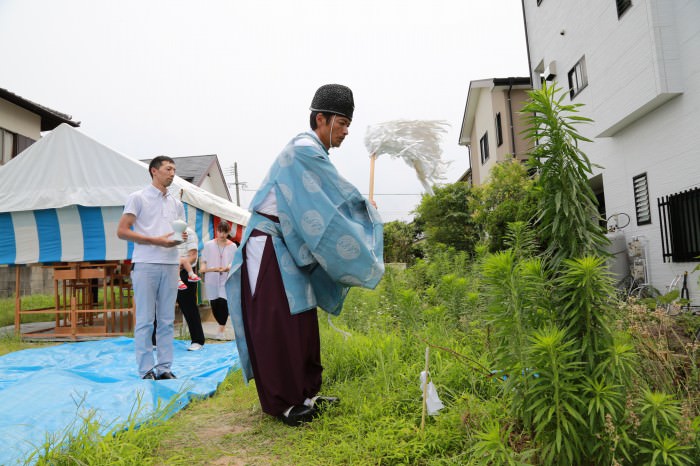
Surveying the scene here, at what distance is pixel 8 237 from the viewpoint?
263 inches

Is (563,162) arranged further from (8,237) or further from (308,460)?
(8,237)

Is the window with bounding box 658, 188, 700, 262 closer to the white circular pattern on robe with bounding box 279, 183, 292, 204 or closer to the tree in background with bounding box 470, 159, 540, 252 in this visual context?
the tree in background with bounding box 470, 159, 540, 252

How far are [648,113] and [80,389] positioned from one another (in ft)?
30.1

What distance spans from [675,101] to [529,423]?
7864 millimetres

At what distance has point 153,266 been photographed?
3852 millimetres

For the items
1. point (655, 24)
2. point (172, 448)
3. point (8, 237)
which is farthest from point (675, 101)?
point (8, 237)

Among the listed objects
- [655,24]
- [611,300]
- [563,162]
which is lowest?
[611,300]

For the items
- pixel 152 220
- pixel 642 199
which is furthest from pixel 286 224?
pixel 642 199

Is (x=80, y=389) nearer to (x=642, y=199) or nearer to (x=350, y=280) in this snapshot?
(x=350, y=280)

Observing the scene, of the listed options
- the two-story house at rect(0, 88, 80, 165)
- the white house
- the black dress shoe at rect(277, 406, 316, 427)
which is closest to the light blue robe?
the black dress shoe at rect(277, 406, 316, 427)

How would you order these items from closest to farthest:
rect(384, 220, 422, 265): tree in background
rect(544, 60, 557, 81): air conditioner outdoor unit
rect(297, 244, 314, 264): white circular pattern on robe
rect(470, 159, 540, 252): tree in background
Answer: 1. rect(297, 244, 314, 264): white circular pattern on robe
2. rect(470, 159, 540, 252): tree in background
3. rect(544, 60, 557, 81): air conditioner outdoor unit
4. rect(384, 220, 422, 265): tree in background

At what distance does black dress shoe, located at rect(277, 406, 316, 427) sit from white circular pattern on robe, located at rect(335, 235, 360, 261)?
863 mm

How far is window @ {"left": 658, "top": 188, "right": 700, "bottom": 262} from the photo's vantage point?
6.91 meters

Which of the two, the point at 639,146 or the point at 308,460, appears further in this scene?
the point at 639,146
